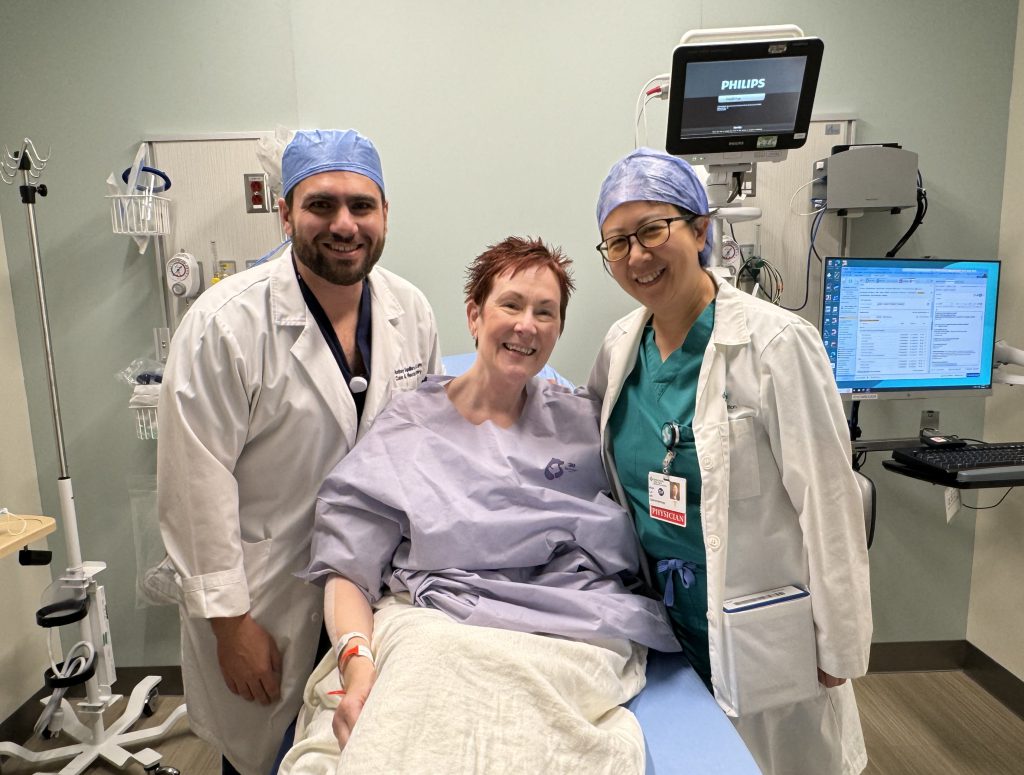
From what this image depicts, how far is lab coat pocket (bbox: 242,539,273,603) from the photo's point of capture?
1.44 m

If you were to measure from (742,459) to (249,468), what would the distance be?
1.01 metres

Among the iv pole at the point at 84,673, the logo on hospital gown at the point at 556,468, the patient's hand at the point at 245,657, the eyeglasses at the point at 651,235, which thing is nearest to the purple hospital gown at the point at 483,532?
the logo on hospital gown at the point at 556,468

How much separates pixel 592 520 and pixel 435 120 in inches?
65.6

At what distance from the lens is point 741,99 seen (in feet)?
6.02

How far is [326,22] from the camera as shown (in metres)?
2.33

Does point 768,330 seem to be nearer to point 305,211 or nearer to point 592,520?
point 592,520

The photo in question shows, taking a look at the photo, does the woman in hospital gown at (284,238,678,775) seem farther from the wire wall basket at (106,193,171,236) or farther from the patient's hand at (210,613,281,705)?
the wire wall basket at (106,193,171,236)

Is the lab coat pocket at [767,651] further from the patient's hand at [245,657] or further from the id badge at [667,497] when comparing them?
the patient's hand at [245,657]

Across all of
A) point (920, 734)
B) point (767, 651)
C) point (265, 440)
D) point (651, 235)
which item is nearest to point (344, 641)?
point (265, 440)

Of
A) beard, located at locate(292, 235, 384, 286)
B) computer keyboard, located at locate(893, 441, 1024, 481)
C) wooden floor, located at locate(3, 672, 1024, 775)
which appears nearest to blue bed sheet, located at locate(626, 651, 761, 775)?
beard, located at locate(292, 235, 384, 286)

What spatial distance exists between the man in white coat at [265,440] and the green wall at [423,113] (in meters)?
1.00

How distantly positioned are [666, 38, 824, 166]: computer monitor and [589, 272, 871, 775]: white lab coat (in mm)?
757

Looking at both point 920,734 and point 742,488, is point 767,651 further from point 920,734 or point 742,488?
point 920,734

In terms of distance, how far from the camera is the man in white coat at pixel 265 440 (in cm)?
138
